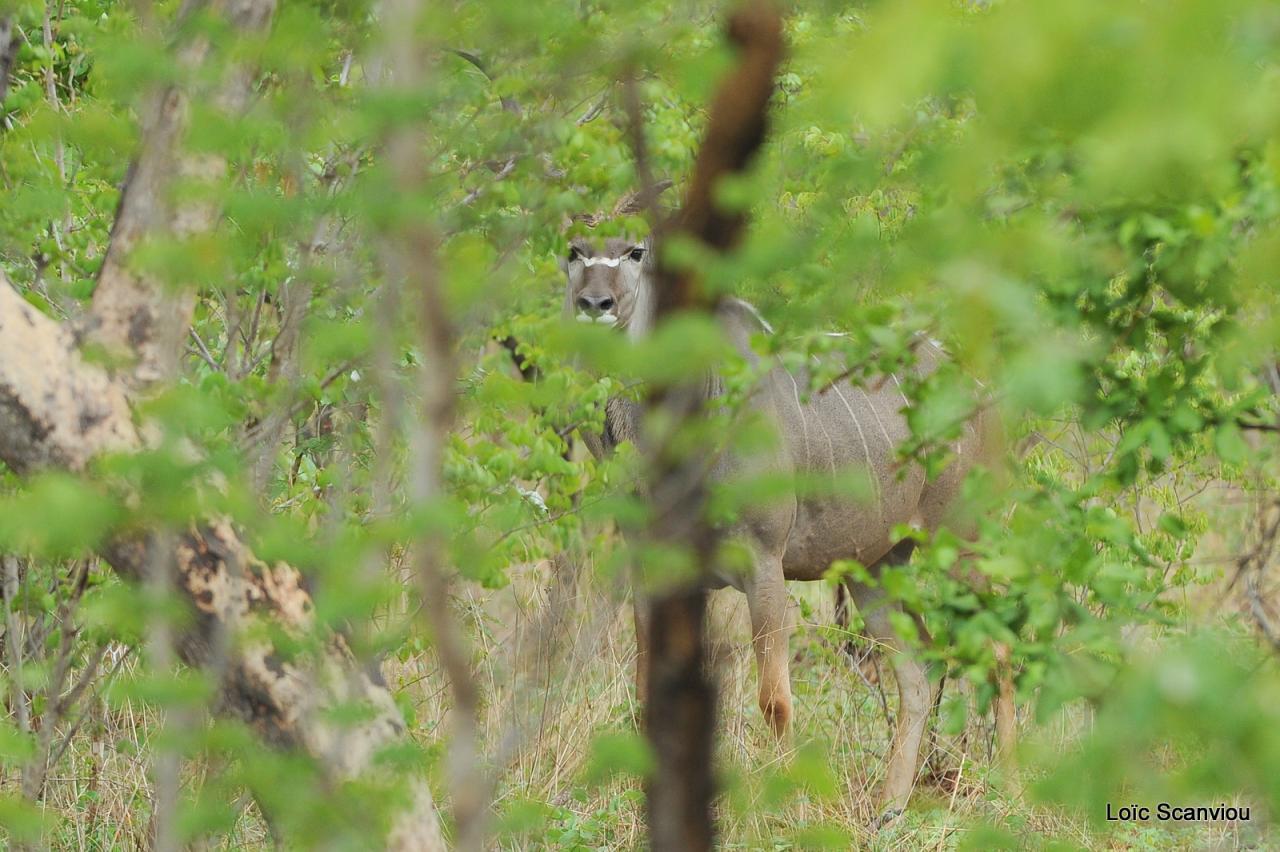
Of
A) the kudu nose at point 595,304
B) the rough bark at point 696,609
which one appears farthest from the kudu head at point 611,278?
the rough bark at point 696,609

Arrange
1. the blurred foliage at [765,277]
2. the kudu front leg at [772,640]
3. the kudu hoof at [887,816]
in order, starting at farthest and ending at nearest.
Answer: the kudu front leg at [772,640], the kudu hoof at [887,816], the blurred foliage at [765,277]

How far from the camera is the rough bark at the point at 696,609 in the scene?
174 cm

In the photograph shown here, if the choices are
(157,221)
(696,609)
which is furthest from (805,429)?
(696,609)

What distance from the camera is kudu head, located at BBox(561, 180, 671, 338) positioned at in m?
5.71

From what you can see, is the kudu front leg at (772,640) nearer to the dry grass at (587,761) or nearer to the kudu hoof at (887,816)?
the dry grass at (587,761)

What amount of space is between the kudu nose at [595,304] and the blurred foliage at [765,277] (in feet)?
2.73

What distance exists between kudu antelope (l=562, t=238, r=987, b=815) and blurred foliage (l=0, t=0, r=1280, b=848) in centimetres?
90

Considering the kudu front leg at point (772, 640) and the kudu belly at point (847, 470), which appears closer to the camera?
the kudu front leg at point (772, 640)

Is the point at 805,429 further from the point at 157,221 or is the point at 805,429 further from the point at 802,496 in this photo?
the point at 157,221

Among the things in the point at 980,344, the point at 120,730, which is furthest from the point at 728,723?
the point at 980,344

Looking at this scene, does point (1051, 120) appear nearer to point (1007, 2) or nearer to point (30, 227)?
point (1007, 2)

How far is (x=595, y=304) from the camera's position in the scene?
5703mm

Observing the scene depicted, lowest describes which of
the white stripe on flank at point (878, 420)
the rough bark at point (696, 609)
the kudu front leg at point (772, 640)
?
the kudu front leg at point (772, 640)

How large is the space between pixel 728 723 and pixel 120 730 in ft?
6.38
